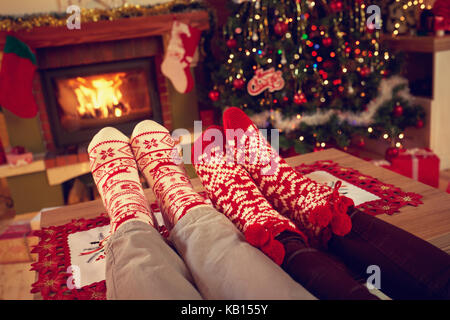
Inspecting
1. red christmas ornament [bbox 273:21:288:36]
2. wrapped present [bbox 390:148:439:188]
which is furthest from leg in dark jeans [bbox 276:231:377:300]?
red christmas ornament [bbox 273:21:288:36]

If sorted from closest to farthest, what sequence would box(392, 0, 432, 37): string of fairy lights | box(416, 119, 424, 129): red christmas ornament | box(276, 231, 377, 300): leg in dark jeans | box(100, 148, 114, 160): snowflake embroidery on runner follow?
1. box(276, 231, 377, 300): leg in dark jeans
2. box(100, 148, 114, 160): snowflake embroidery on runner
3. box(392, 0, 432, 37): string of fairy lights
4. box(416, 119, 424, 129): red christmas ornament

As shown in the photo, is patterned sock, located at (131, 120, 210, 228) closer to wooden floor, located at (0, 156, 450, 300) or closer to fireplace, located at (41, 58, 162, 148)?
wooden floor, located at (0, 156, 450, 300)

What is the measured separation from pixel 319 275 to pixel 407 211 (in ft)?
1.60

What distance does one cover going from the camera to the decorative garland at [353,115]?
2238mm

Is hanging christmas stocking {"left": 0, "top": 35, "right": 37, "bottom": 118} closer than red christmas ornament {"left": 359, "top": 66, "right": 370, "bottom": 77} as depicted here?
Yes

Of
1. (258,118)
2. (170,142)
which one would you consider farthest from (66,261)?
(258,118)

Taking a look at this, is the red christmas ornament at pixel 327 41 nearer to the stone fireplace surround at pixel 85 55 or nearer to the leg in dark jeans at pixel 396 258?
the stone fireplace surround at pixel 85 55

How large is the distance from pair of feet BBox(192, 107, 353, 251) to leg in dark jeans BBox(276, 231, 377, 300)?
3 cm

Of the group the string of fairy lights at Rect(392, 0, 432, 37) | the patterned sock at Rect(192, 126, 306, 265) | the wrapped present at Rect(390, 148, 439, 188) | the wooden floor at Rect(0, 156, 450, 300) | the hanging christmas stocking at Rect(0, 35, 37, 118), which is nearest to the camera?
the patterned sock at Rect(192, 126, 306, 265)

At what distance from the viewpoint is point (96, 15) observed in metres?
2.03

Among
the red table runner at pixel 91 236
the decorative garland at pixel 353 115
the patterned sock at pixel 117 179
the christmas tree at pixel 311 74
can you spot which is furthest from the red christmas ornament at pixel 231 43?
the patterned sock at pixel 117 179

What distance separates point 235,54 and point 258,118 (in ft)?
1.23

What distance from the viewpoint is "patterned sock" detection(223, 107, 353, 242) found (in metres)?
0.78

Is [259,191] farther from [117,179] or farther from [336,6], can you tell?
[336,6]
